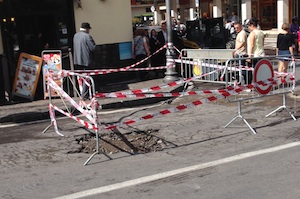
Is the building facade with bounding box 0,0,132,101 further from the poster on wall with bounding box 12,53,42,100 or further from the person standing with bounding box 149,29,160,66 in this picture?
the person standing with bounding box 149,29,160,66

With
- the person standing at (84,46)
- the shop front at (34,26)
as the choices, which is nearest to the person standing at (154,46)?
the shop front at (34,26)

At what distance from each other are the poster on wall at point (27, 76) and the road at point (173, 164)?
105 inches

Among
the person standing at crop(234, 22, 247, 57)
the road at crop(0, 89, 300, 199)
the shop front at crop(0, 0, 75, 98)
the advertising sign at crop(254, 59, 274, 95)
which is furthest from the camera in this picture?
the shop front at crop(0, 0, 75, 98)

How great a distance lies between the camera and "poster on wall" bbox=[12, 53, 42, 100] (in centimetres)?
1087

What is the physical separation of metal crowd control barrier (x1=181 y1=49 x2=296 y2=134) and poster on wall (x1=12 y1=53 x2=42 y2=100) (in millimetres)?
4098

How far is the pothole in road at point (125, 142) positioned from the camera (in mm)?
6573

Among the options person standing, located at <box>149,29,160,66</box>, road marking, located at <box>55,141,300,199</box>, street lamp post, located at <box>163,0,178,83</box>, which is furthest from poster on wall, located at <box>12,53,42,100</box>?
road marking, located at <box>55,141,300,199</box>

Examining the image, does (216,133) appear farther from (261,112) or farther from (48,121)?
(48,121)

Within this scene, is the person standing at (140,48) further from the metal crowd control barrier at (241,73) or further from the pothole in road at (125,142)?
the pothole in road at (125,142)

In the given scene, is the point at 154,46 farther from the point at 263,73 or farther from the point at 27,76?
the point at 263,73

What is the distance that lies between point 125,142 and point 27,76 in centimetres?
507

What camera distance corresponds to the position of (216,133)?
725 centimetres

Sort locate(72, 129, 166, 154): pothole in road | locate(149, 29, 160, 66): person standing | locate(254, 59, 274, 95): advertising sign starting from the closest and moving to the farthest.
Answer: locate(72, 129, 166, 154): pothole in road
locate(254, 59, 274, 95): advertising sign
locate(149, 29, 160, 66): person standing

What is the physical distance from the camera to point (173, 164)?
5.74 meters
